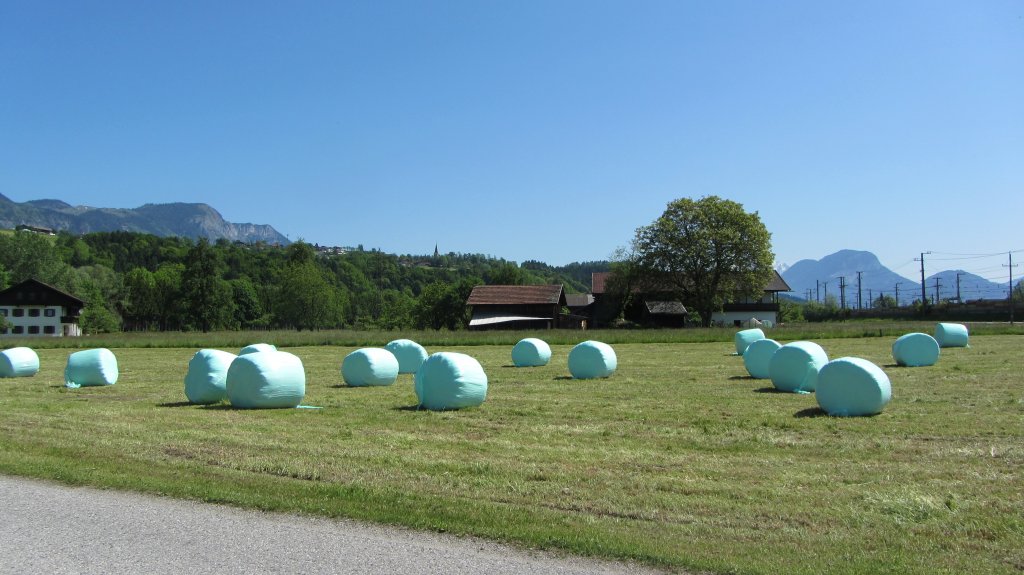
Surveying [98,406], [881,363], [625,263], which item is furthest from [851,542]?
[625,263]

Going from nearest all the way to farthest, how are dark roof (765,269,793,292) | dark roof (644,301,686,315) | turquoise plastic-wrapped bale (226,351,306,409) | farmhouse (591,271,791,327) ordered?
1. turquoise plastic-wrapped bale (226,351,306,409)
2. dark roof (644,301,686,315)
3. farmhouse (591,271,791,327)
4. dark roof (765,269,793,292)

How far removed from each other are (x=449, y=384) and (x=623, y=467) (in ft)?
19.8

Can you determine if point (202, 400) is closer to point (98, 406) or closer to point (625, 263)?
point (98, 406)

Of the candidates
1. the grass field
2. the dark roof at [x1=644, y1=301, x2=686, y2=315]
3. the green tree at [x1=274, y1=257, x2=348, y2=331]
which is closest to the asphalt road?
the grass field

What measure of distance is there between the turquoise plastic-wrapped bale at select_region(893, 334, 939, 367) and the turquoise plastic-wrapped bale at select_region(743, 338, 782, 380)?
6.69 meters

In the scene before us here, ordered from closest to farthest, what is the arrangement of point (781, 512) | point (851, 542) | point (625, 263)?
point (851, 542), point (781, 512), point (625, 263)

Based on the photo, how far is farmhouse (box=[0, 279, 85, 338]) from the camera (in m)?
94.8

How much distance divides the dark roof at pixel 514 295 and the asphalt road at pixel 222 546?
7375cm

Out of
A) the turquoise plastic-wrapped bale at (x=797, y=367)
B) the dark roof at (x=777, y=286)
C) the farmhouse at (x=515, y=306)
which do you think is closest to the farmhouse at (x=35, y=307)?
the farmhouse at (x=515, y=306)

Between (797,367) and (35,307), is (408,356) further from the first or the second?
(35,307)

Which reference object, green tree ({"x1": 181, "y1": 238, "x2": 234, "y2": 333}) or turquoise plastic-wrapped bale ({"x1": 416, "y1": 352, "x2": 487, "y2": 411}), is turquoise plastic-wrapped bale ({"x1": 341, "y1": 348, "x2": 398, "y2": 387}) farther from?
green tree ({"x1": 181, "y1": 238, "x2": 234, "y2": 333})

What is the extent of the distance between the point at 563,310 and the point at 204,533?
83.8m

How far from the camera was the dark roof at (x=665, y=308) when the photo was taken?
81.3 m

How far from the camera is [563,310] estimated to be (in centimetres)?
9000
